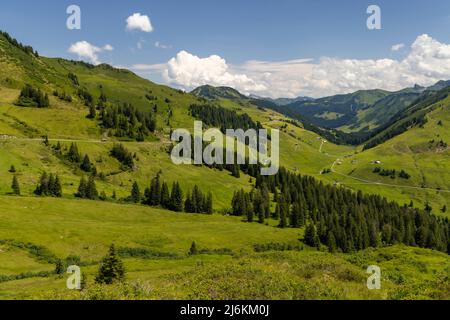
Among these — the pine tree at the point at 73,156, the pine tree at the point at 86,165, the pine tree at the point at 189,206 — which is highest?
the pine tree at the point at 73,156

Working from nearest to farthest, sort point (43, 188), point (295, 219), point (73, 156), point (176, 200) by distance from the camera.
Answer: point (43, 188) < point (295, 219) < point (176, 200) < point (73, 156)

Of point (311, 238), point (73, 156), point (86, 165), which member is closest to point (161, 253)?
point (311, 238)

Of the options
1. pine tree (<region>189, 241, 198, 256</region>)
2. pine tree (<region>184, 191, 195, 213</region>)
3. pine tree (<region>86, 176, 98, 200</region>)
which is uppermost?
pine tree (<region>86, 176, 98, 200</region>)

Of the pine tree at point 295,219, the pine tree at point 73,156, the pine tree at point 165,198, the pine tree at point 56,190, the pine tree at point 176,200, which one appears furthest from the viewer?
the pine tree at point 73,156

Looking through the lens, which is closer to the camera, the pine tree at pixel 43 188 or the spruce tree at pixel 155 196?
the pine tree at pixel 43 188

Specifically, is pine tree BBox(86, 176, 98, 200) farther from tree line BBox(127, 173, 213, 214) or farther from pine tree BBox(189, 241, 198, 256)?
pine tree BBox(189, 241, 198, 256)

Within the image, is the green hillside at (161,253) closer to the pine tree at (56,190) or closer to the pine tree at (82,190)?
the pine tree at (82,190)

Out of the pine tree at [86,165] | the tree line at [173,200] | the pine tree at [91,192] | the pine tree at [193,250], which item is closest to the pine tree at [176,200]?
the tree line at [173,200]

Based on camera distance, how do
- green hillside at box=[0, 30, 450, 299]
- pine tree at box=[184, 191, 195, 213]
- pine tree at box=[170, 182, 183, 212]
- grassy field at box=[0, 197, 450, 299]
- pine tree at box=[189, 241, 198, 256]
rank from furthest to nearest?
pine tree at box=[184, 191, 195, 213] < pine tree at box=[170, 182, 183, 212] < pine tree at box=[189, 241, 198, 256] < green hillside at box=[0, 30, 450, 299] < grassy field at box=[0, 197, 450, 299]

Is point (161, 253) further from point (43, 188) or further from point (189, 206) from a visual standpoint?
point (189, 206)

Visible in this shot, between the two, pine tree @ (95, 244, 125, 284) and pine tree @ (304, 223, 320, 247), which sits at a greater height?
pine tree @ (95, 244, 125, 284)

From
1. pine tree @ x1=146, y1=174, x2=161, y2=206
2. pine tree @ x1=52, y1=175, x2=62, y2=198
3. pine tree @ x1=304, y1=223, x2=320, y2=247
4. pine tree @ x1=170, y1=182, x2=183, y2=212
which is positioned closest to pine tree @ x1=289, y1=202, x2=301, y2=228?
pine tree @ x1=304, y1=223, x2=320, y2=247

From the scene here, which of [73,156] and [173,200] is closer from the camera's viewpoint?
[173,200]
